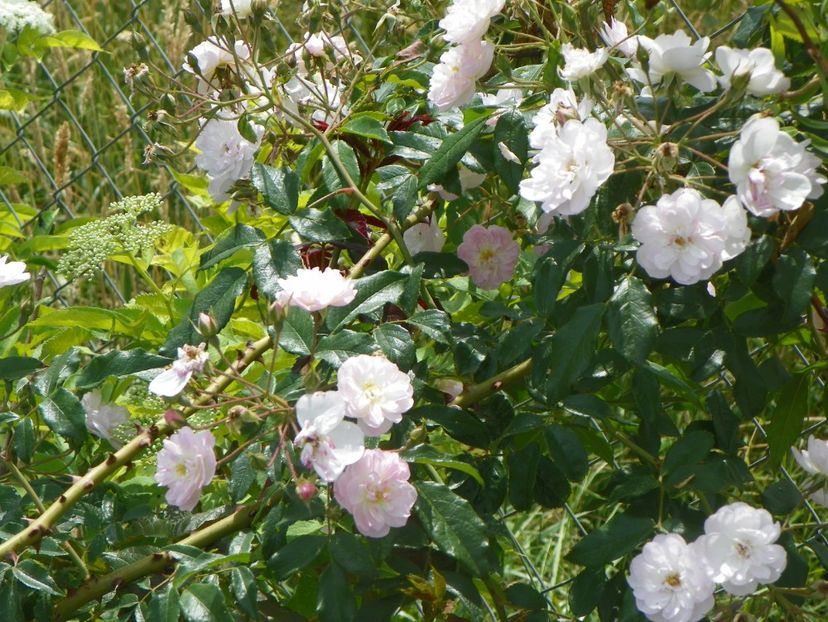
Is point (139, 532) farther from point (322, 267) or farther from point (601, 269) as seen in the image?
point (601, 269)

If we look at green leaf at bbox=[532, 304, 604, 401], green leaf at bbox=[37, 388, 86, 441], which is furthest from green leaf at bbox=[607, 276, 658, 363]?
green leaf at bbox=[37, 388, 86, 441]

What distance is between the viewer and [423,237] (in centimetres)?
135

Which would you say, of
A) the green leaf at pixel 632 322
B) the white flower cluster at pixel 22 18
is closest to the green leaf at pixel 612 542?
the green leaf at pixel 632 322

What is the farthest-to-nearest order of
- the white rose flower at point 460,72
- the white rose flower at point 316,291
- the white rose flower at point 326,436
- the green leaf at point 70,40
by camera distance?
1. the green leaf at point 70,40
2. the white rose flower at point 460,72
3. the white rose flower at point 316,291
4. the white rose flower at point 326,436

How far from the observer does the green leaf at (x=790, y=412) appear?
3.91ft

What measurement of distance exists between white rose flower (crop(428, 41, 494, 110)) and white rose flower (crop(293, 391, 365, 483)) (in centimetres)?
37

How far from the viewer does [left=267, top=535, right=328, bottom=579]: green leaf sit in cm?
100

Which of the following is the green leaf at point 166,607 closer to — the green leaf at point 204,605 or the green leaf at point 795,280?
the green leaf at point 204,605

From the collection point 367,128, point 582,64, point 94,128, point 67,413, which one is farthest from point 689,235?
point 94,128

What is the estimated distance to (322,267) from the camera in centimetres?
133

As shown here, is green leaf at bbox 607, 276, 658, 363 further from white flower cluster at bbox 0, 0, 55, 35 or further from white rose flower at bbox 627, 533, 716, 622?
white flower cluster at bbox 0, 0, 55, 35

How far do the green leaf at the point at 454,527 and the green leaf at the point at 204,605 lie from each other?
18cm

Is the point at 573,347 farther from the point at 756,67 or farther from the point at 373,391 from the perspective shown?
the point at 756,67

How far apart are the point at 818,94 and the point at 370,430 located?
0.54 m
